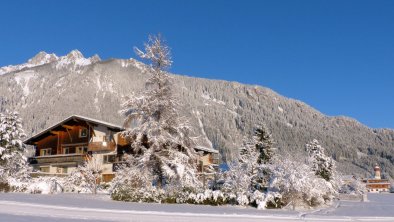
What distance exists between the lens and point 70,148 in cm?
5994

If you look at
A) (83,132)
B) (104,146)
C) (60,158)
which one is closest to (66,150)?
(60,158)

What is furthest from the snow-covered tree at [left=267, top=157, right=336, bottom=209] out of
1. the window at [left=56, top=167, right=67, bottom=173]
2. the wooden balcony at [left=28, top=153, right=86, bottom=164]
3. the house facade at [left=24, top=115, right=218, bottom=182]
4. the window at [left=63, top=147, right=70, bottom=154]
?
the window at [left=63, top=147, right=70, bottom=154]

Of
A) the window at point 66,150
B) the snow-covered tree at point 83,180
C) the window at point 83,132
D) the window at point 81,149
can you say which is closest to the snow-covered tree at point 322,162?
the snow-covered tree at point 83,180

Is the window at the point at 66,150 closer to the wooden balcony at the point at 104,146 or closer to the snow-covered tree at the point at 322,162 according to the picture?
the wooden balcony at the point at 104,146

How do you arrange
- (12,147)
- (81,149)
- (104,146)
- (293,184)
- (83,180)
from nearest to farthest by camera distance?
(293,184) → (83,180) → (12,147) → (104,146) → (81,149)

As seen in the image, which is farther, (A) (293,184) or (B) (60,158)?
(B) (60,158)

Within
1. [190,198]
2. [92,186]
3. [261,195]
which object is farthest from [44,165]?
[261,195]

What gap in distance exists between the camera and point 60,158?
5947cm

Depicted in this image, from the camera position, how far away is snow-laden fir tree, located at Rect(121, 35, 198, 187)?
106ft

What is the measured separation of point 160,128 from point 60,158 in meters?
31.2

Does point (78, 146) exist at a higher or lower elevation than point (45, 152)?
higher

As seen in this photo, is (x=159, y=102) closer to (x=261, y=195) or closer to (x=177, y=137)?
(x=177, y=137)

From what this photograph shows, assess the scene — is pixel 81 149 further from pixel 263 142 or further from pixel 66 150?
pixel 263 142

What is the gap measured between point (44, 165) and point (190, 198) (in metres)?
36.7
